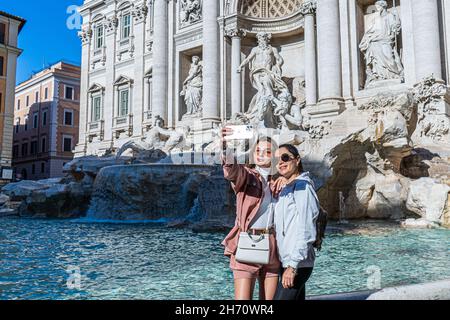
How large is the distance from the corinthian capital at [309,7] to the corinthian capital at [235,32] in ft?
9.48

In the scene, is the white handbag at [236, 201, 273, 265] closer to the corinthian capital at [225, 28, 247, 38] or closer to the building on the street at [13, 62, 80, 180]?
the corinthian capital at [225, 28, 247, 38]

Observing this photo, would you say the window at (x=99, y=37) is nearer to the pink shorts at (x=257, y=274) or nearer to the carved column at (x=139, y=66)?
the carved column at (x=139, y=66)

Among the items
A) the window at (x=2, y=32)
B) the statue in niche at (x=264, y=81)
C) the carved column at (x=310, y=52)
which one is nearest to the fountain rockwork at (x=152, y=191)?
the statue in niche at (x=264, y=81)

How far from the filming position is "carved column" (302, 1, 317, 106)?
1480 centimetres

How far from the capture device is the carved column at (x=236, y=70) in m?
16.8

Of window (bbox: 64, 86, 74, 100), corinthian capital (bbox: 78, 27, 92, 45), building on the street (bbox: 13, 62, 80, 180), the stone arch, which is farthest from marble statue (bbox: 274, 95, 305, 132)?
window (bbox: 64, 86, 74, 100)

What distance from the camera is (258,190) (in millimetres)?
2189

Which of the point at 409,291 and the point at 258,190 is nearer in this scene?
the point at 258,190

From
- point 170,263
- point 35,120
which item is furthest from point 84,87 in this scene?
point 170,263

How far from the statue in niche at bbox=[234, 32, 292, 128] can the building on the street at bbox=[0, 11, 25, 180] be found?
1858 cm

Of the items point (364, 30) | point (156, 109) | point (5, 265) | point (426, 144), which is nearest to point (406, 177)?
point (426, 144)

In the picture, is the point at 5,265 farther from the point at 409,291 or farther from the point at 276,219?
the point at 409,291

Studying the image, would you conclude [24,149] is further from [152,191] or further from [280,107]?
[152,191]
